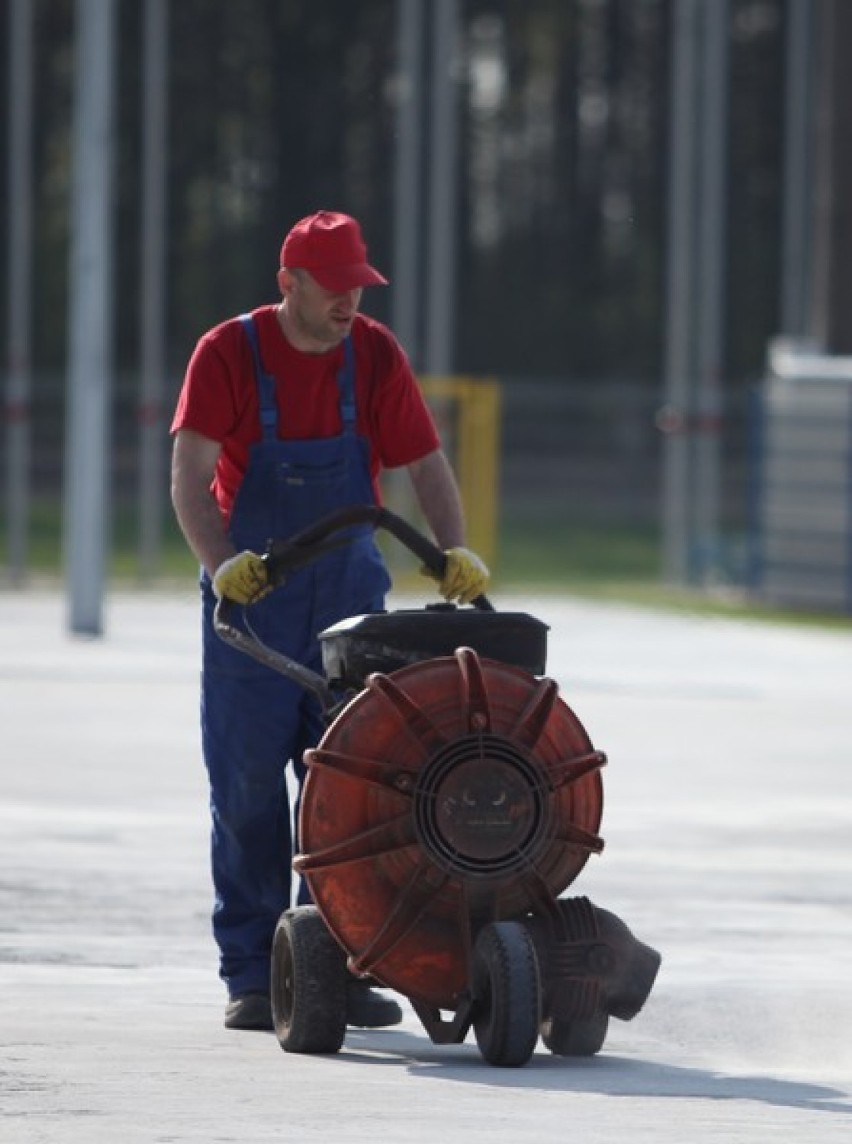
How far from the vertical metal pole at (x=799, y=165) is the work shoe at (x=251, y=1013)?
24.2 metres

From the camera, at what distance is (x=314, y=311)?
7.76m

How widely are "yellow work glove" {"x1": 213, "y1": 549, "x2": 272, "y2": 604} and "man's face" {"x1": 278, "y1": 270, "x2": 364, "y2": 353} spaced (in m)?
0.53

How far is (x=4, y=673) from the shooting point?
1772 cm

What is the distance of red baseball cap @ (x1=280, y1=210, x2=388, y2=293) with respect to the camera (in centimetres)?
770

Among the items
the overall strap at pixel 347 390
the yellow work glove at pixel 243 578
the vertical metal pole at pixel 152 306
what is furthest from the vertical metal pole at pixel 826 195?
the yellow work glove at pixel 243 578

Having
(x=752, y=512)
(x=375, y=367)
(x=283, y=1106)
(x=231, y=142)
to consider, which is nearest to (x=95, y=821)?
(x=375, y=367)

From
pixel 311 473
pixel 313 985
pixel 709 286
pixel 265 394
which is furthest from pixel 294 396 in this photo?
pixel 709 286

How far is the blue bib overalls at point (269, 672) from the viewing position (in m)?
7.89

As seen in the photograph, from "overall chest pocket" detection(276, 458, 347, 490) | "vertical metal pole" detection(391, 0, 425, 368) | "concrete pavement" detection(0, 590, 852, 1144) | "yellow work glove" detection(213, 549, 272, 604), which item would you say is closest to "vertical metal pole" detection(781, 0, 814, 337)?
"vertical metal pole" detection(391, 0, 425, 368)

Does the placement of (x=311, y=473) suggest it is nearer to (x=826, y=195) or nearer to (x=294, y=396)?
(x=294, y=396)

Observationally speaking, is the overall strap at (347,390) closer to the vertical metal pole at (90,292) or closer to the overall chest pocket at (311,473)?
the overall chest pocket at (311,473)

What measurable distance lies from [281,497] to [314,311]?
1.41 ft

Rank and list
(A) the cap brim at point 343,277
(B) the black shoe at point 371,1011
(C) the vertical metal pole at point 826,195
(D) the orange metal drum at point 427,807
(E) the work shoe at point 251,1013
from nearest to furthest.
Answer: (D) the orange metal drum at point 427,807
(A) the cap brim at point 343,277
(E) the work shoe at point 251,1013
(B) the black shoe at point 371,1011
(C) the vertical metal pole at point 826,195

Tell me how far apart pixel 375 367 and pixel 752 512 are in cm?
1835
